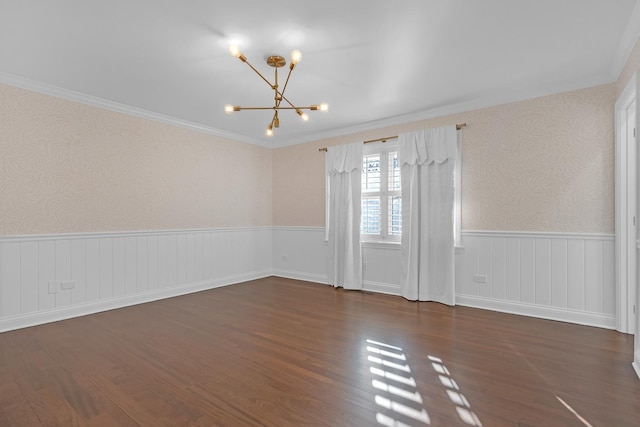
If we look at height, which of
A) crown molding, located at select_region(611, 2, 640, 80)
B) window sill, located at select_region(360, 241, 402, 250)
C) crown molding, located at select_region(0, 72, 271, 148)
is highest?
crown molding, located at select_region(611, 2, 640, 80)

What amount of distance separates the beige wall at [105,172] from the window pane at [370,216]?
2132mm

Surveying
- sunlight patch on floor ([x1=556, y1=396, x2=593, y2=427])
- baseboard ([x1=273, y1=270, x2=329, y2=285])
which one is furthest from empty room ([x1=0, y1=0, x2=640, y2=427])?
baseboard ([x1=273, y1=270, x2=329, y2=285])

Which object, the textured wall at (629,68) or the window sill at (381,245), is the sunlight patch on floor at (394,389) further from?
the textured wall at (629,68)

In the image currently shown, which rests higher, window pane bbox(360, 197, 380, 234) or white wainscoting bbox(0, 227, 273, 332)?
window pane bbox(360, 197, 380, 234)

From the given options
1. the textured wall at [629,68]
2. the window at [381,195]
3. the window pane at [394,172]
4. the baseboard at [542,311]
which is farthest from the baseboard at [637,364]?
the window pane at [394,172]

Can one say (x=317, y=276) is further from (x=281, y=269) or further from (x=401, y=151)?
(x=401, y=151)

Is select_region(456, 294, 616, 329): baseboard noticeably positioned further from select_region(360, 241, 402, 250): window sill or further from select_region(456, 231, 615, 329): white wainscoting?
select_region(360, 241, 402, 250): window sill

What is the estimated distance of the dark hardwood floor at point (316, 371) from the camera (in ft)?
6.07

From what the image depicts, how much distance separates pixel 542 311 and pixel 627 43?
104 inches

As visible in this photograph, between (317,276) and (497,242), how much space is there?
2.85m

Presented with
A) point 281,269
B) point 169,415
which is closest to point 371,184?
point 281,269

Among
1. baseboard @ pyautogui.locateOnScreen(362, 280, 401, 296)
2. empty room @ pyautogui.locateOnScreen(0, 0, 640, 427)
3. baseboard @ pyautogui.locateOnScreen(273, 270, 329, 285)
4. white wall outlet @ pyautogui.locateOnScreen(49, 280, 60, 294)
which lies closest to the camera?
empty room @ pyautogui.locateOnScreen(0, 0, 640, 427)

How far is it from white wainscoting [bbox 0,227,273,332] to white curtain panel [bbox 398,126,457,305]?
2.85 meters

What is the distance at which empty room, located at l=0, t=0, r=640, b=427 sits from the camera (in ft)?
7.02
